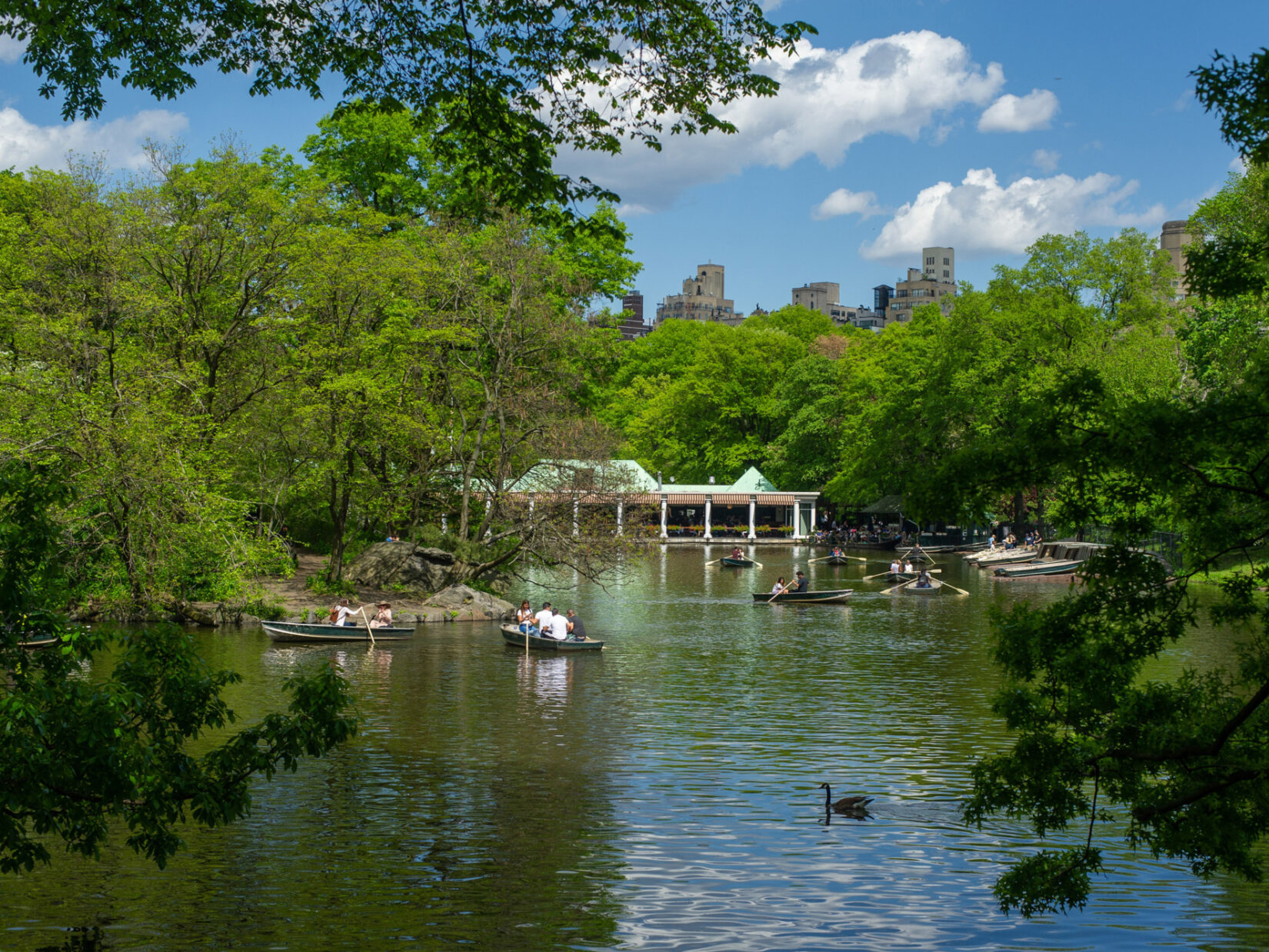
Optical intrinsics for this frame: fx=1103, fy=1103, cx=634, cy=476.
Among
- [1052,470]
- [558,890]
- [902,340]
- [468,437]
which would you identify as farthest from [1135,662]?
[902,340]

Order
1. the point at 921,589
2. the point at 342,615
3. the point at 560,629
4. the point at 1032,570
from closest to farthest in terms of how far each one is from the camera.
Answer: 1. the point at 560,629
2. the point at 342,615
3. the point at 921,589
4. the point at 1032,570

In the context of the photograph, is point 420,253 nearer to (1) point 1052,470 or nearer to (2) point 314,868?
(2) point 314,868

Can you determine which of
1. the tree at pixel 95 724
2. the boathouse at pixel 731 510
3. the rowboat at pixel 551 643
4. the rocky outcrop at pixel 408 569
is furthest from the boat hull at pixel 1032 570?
the tree at pixel 95 724

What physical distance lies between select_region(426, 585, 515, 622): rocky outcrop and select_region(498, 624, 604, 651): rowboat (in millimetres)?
5029

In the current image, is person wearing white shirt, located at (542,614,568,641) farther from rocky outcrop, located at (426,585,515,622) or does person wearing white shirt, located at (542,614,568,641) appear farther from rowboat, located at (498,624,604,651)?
rocky outcrop, located at (426,585,515,622)

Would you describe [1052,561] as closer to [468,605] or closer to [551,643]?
[468,605]

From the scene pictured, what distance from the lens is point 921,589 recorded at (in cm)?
4359

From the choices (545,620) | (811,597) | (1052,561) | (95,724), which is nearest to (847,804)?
(95,724)

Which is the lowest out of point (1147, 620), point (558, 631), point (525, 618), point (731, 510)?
point (558, 631)

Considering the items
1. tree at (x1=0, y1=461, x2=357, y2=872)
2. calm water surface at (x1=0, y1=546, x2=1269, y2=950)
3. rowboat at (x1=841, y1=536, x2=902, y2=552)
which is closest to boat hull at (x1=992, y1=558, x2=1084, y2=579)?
rowboat at (x1=841, y1=536, x2=902, y2=552)

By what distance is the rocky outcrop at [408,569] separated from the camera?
35875 millimetres

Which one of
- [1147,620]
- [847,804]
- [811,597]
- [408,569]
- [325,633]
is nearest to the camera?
[1147,620]

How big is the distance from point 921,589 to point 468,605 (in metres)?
18.8

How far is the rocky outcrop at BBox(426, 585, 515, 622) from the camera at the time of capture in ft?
112
